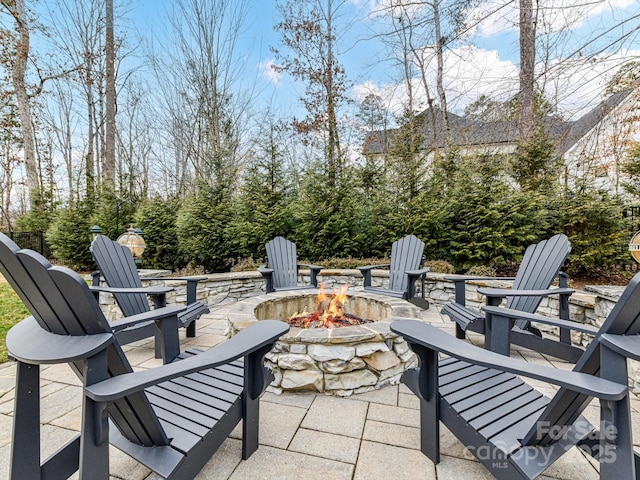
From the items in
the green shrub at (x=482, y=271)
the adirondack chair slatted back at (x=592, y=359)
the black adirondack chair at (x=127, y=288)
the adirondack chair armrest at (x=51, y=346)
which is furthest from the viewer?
the green shrub at (x=482, y=271)

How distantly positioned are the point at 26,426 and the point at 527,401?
2.01 m

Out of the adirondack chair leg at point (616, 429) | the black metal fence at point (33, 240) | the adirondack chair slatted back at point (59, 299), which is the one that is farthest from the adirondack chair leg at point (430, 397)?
the black metal fence at point (33, 240)

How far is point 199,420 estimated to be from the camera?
126cm

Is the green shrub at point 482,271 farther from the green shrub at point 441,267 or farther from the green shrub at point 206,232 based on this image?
the green shrub at point 206,232

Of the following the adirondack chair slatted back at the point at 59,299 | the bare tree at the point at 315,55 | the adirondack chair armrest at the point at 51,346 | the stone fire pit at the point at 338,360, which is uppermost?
the bare tree at the point at 315,55

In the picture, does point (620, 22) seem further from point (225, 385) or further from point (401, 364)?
point (225, 385)

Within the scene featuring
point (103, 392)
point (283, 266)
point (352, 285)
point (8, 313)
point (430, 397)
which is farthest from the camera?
point (352, 285)

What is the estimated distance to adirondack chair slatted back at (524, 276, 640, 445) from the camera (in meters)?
0.94

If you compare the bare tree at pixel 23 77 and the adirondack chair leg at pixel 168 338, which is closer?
the adirondack chair leg at pixel 168 338

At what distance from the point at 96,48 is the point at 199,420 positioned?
12893 millimetres

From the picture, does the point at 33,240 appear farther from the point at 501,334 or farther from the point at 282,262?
the point at 501,334

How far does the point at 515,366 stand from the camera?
38.7 inches

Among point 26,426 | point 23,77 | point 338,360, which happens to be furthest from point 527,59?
point 23,77

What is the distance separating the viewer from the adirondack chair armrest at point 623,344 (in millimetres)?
881
